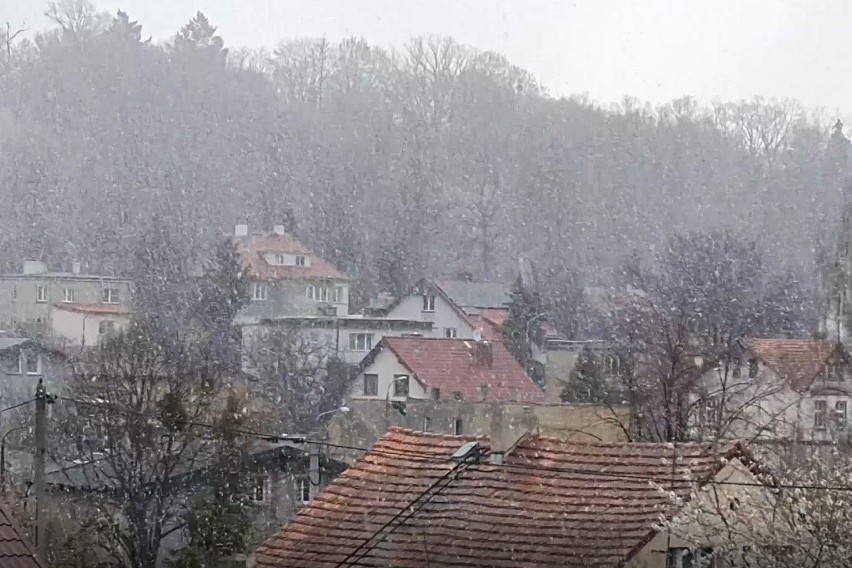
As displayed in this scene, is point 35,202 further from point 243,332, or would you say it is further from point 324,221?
point 243,332

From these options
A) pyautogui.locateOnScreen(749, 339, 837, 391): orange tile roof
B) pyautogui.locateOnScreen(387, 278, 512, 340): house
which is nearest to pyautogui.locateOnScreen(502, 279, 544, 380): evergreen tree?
pyautogui.locateOnScreen(387, 278, 512, 340): house

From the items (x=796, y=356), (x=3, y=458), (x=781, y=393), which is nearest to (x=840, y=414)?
(x=781, y=393)

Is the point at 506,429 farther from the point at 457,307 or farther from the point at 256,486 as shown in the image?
the point at 457,307

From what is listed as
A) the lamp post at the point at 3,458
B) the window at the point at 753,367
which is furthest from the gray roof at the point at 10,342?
the window at the point at 753,367

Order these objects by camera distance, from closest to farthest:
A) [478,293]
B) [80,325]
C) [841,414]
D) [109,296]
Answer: [841,414] → [80,325] → [478,293] → [109,296]

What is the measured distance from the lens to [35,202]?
13656mm

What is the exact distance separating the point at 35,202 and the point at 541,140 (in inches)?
216

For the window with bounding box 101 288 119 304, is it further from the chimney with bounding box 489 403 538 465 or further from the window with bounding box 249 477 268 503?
the chimney with bounding box 489 403 538 465

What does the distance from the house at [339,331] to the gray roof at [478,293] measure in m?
0.39

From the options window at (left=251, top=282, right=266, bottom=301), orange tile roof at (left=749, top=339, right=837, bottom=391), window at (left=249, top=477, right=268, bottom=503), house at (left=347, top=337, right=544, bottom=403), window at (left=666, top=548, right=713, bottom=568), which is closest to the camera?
window at (left=666, top=548, right=713, bottom=568)

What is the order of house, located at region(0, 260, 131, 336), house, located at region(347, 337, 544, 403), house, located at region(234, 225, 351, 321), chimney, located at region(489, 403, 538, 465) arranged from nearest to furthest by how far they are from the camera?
chimney, located at region(489, 403, 538, 465) < house, located at region(347, 337, 544, 403) < house, located at region(0, 260, 131, 336) < house, located at region(234, 225, 351, 321)

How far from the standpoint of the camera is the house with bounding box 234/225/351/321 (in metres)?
10.5

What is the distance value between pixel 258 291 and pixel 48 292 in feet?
7.04

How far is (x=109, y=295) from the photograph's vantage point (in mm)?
10828
